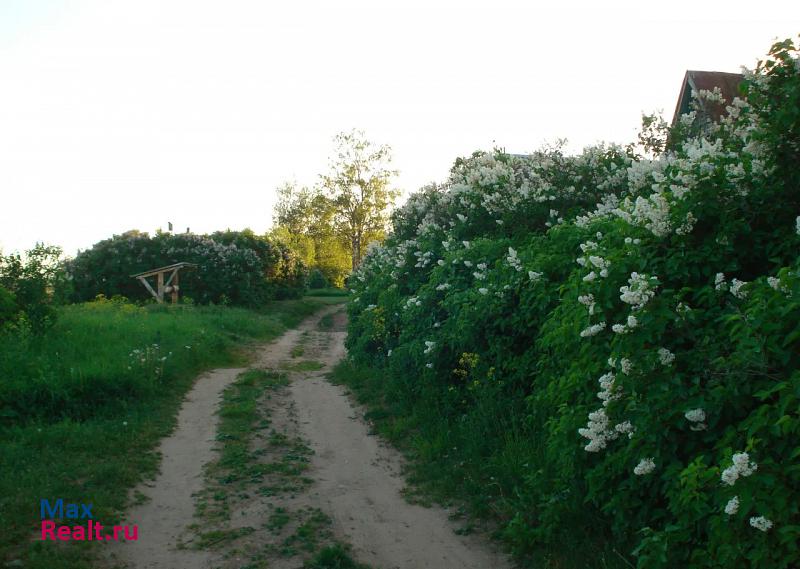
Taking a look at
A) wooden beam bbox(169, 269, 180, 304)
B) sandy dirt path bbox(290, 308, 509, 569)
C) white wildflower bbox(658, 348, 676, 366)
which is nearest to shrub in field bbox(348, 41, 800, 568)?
white wildflower bbox(658, 348, 676, 366)

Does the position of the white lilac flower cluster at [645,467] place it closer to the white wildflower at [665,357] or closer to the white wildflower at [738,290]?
the white wildflower at [665,357]

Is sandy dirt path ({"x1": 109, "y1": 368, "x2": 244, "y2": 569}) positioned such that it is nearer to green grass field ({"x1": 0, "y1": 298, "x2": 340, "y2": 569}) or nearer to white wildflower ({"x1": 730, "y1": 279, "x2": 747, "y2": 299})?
green grass field ({"x1": 0, "y1": 298, "x2": 340, "y2": 569})

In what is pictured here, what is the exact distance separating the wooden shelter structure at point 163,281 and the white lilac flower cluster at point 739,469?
24.5 meters

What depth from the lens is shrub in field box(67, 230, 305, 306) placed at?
2728cm

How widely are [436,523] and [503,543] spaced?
74 centimetres

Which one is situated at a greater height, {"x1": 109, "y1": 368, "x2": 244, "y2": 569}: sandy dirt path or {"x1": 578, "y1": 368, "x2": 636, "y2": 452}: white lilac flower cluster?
{"x1": 578, "y1": 368, "x2": 636, "y2": 452}: white lilac flower cluster

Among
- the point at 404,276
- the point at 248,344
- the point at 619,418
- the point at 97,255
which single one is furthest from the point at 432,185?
the point at 97,255

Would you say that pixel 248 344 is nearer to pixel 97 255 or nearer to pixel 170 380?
pixel 170 380

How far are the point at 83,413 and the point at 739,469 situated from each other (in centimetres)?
845

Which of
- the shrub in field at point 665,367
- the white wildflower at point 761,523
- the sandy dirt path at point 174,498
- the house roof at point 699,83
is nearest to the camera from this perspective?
the white wildflower at point 761,523

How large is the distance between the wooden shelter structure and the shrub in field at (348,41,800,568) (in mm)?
20555

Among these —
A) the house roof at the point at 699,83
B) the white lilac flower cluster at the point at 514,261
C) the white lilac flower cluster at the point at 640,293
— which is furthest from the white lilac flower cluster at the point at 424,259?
the house roof at the point at 699,83

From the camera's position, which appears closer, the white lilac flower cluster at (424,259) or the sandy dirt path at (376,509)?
the sandy dirt path at (376,509)

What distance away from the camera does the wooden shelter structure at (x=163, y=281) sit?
25891 mm
